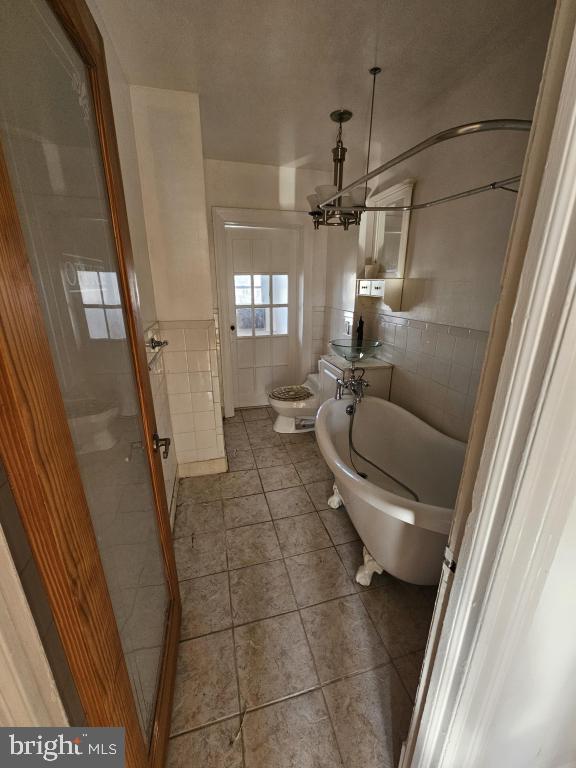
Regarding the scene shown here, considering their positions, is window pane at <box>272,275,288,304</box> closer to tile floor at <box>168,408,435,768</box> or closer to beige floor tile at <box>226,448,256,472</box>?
beige floor tile at <box>226,448,256,472</box>

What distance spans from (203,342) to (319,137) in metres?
1.67

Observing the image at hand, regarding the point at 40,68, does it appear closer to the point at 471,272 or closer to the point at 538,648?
the point at 538,648

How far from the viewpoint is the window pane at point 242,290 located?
3.12m

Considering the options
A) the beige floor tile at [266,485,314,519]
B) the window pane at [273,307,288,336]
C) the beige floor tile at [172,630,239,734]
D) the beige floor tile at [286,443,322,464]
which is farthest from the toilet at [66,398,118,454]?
the window pane at [273,307,288,336]

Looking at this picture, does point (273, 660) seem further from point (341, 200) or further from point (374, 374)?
point (341, 200)

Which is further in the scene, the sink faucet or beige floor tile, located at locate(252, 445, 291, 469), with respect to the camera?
beige floor tile, located at locate(252, 445, 291, 469)

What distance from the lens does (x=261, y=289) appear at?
321 centimetres

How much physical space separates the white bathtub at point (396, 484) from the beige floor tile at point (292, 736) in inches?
23.0

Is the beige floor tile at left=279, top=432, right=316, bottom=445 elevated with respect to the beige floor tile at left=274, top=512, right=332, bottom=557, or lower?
elevated

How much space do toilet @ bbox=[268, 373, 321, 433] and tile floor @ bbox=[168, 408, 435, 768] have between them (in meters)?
0.92

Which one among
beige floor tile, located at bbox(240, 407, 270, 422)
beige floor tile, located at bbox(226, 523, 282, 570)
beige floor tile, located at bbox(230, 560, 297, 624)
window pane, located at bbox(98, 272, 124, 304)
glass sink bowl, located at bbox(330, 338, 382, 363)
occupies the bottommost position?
beige floor tile, located at bbox(230, 560, 297, 624)

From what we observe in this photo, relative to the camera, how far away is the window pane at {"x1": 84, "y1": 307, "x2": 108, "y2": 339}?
0.71 meters

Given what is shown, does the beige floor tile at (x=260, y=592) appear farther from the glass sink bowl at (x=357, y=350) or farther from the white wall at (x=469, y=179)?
the white wall at (x=469, y=179)

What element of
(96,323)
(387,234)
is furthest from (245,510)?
(387,234)
